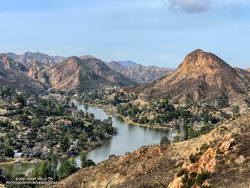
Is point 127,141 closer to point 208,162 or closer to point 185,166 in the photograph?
point 185,166

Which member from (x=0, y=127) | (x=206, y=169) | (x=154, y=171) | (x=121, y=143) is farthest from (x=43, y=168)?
(x=0, y=127)

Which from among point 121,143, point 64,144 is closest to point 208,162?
point 64,144

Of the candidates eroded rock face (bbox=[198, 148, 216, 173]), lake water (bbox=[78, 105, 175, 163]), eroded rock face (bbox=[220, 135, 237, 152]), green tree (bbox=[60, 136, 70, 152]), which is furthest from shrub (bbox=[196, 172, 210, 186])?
green tree (bbox=[60, 136, 70, 152])

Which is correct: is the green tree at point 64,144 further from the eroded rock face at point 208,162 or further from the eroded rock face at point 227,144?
the eroded rock face at point 227,144

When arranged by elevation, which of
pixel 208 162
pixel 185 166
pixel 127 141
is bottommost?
pixel 127 141

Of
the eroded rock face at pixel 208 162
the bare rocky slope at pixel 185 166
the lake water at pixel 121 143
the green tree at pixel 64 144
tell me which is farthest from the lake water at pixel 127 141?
the eroded rock face at pixel 208 162

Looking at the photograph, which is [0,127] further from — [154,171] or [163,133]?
[154,171]

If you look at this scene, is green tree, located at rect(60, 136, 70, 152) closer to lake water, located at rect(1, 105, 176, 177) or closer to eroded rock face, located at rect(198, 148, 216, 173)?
lake water, located at rect(1, 105, 176, 177)
